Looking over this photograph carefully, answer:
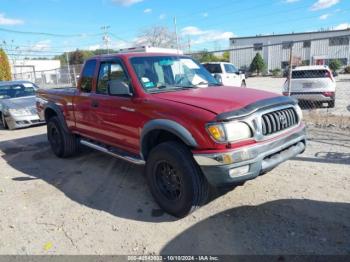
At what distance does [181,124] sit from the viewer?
3.29 m

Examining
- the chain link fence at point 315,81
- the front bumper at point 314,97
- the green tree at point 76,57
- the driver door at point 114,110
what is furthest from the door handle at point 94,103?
the green tree at point 76,57

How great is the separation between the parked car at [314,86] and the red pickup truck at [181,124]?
22.3 feet

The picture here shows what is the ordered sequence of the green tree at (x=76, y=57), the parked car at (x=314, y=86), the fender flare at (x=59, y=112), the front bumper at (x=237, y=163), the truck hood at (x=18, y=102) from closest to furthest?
the front bumper at (x=237, y=163) → the fender flare at (x=59, y=112) → the truck hood at (x=18, y=102) → the parked car at (x=314, y=86) → the green tree at (x=76, y=57)

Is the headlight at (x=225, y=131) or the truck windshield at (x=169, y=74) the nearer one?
the headlight at (x=225, y=131)

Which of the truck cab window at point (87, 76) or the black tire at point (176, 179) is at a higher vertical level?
the truck cab window at point (87, 76)

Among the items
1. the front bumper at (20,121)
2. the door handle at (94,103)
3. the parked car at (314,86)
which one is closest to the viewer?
the door handle at (94,103)

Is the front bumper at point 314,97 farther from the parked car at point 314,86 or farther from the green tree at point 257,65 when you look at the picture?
the green tree at point 257,65

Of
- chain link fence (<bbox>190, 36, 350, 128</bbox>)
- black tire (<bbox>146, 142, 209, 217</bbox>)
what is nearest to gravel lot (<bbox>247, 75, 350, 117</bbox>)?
chain link fence (<bbox>190, 36, 350, 128</bbox>)

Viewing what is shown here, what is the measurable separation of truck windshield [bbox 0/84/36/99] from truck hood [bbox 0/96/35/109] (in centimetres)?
44

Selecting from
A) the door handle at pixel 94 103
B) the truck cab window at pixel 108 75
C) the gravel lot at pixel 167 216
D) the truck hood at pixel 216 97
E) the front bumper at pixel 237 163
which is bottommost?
the gravel lot at pixel 167 216

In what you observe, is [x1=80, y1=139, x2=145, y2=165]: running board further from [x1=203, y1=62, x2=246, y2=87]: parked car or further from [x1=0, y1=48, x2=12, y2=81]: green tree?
[x1=0, y1=48, x2=12, y2=81]: green tree

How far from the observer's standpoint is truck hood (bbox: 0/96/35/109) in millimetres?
9688

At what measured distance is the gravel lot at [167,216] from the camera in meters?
3.06

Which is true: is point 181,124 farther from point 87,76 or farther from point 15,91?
point 15,91
